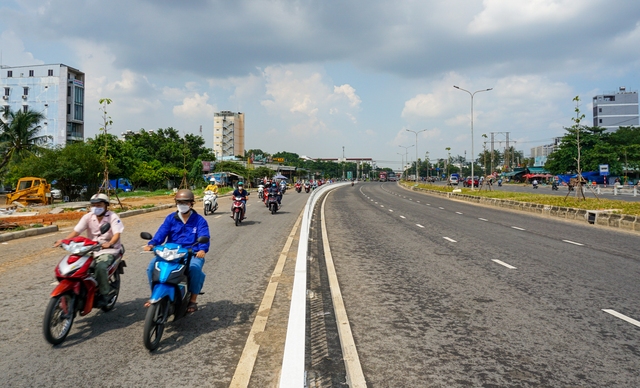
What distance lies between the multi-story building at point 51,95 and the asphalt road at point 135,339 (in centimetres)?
7064

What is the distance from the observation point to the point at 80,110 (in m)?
74.7

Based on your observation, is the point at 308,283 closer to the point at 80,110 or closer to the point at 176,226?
the point at 176,226

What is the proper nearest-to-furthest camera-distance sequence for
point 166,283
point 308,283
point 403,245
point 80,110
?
point 166,283
point 308,283
point 403,245
point 80,110

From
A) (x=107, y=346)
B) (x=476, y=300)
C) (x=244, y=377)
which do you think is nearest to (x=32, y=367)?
(x=107, y=346)

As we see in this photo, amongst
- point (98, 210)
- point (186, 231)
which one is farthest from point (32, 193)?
point (186, 231)

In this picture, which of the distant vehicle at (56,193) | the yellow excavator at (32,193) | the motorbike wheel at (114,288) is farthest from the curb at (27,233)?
the distant vehicle at (56,193)

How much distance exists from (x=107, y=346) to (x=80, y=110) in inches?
3152

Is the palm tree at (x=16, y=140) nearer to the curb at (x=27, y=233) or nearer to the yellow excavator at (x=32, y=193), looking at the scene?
the yellow excavator at (x=32, y=193)

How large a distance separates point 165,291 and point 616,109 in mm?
179793

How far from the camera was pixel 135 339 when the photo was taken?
15.5ft

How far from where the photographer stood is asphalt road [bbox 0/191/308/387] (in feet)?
12.6

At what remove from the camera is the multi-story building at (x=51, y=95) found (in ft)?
232

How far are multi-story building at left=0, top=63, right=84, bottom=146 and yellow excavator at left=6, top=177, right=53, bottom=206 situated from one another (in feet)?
138

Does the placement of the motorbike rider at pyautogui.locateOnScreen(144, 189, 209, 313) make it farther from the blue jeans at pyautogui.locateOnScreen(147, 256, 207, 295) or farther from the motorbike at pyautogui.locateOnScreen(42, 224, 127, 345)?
the motorbike at pyautogui.locateOnScreen(42, 224, 127, 345)
